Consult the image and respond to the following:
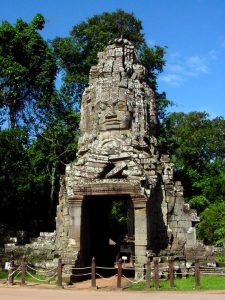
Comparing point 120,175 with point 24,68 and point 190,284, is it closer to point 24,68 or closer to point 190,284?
point 190,284

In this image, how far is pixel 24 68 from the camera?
98.8 ft

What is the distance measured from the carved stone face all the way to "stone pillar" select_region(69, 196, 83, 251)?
146 inches

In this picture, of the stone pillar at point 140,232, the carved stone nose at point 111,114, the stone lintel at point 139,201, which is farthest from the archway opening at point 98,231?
the carved stone nose at point 111,114

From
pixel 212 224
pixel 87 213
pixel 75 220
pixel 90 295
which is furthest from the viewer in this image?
pixel 212 224

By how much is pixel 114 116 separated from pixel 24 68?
46.3 feet

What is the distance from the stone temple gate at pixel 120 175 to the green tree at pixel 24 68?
39.0 ft

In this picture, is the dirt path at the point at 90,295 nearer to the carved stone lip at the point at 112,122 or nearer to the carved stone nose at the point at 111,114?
the carved stone lip at the point at 112,122

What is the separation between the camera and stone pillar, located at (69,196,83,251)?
1598cm

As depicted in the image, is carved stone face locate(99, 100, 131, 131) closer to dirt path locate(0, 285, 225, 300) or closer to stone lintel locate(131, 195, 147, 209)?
stone lintel locate(131, 195, 147, 209)

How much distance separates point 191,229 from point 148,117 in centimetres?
539

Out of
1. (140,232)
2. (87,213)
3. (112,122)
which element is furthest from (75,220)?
(112,122)

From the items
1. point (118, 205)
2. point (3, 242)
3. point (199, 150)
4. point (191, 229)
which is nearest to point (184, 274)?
point (191, 229)

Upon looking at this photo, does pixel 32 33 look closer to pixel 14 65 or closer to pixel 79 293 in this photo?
pixel 14 65

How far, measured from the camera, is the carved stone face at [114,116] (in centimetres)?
1819
